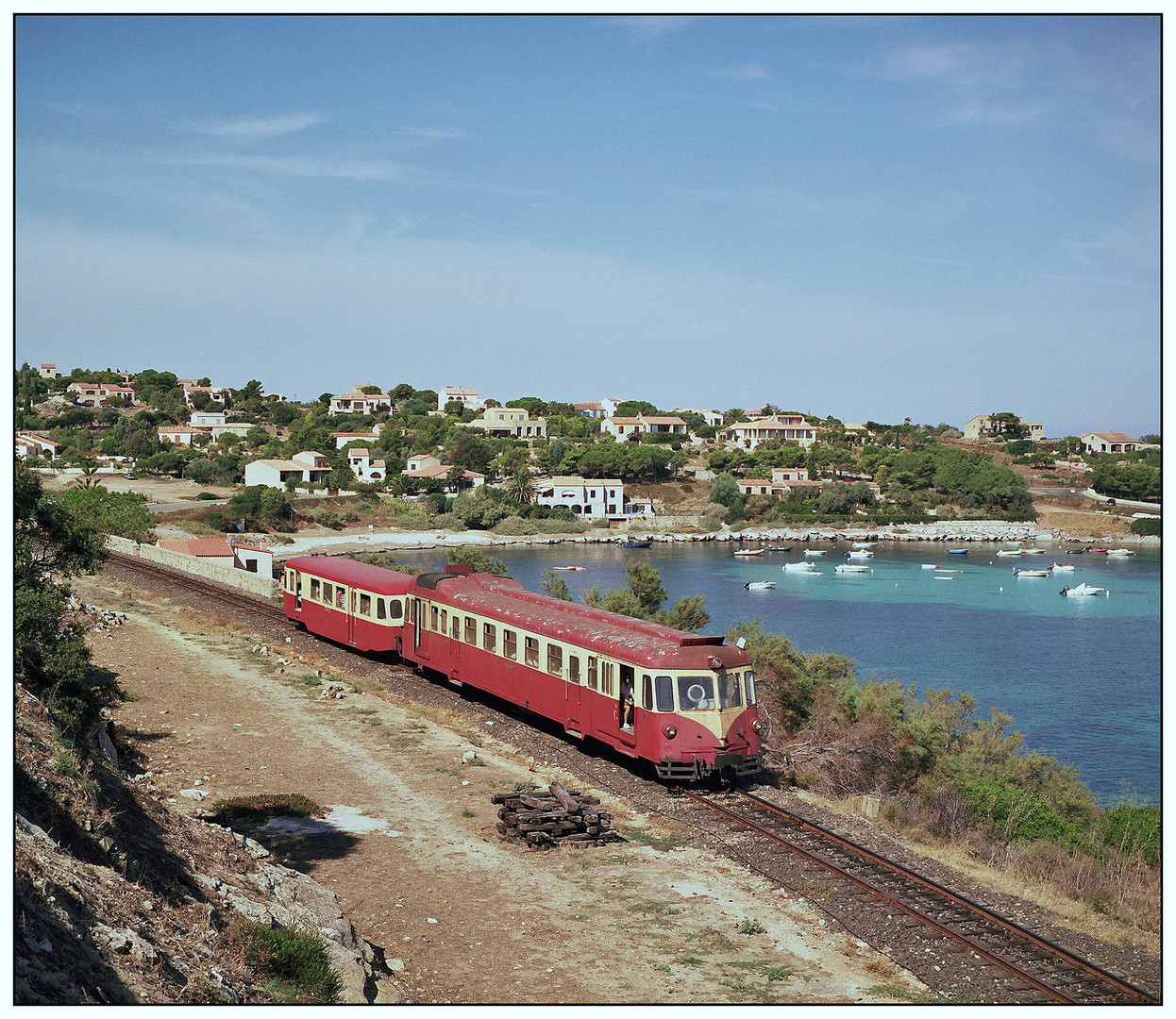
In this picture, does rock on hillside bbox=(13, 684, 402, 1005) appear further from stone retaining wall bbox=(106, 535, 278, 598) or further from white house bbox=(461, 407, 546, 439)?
white house bbox=(461, 407, 546, 439)

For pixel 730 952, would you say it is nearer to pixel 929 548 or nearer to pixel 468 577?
pixel 468 577

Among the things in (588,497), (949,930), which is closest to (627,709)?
(949,930)

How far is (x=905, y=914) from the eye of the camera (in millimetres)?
12805

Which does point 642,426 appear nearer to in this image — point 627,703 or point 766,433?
point 766,433

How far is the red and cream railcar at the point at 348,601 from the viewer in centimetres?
2802

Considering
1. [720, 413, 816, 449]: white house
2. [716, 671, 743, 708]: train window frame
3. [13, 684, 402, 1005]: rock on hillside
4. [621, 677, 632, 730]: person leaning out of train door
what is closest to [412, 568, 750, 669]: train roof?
[716, 671, 743, 708]: train window frame

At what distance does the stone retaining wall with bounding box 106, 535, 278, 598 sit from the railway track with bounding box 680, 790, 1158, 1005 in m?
30.1

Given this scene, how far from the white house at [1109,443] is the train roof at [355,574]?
5622 inches

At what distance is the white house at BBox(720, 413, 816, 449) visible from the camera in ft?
522

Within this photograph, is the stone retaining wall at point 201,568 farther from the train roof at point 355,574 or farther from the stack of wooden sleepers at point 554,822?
the stack of wooden sleepers at point 554,822

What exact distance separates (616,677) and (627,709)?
0.57 m

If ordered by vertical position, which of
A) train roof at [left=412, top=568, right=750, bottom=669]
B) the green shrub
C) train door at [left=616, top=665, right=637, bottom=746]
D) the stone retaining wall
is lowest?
the stone retaining wall

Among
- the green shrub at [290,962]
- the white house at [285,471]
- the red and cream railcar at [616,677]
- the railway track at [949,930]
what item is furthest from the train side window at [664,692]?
the white house at [285,471]

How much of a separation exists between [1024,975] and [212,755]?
14334mm
